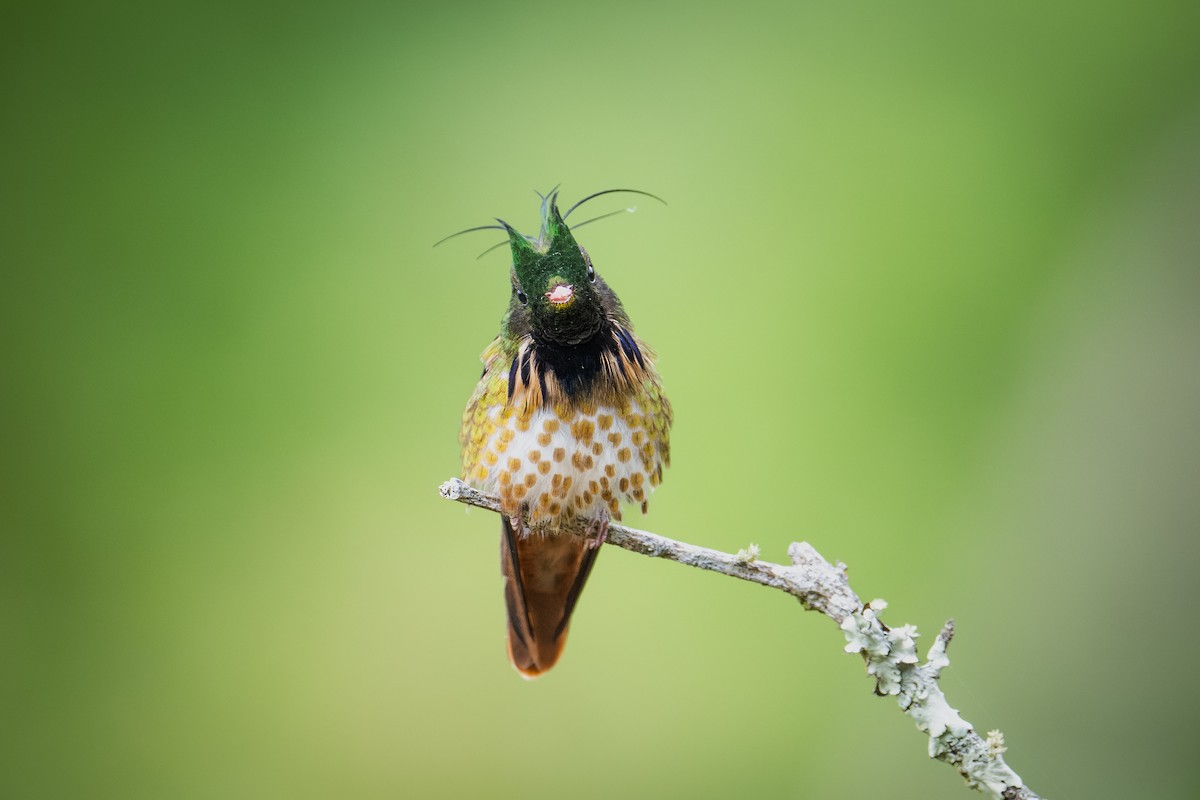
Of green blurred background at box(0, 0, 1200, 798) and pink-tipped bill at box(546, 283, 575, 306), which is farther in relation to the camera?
green blurred background at box(0, 0, 1200, 798)

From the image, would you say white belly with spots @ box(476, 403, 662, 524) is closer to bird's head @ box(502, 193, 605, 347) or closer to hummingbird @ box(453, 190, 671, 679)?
hummingbird @ box(453, 190, 671, 679)

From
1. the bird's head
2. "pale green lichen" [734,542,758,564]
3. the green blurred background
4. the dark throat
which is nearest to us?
"pale green lichen" [734,542,758,564]

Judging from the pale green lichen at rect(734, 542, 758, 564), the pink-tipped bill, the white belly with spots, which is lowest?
the pale green lichen at rect(734, 542, 758, 564)

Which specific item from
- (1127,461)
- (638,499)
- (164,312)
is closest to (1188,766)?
(1127,461)

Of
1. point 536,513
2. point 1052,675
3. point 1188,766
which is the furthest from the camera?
point 1052,675

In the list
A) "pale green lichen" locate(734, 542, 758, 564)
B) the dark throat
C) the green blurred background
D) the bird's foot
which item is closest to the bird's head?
the dark throat

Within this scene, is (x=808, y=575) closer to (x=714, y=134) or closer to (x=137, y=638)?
(x=714, y=134)

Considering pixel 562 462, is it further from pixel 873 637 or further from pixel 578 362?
pixel 873 637

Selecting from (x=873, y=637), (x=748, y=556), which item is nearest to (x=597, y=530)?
(x=748, y=556)
